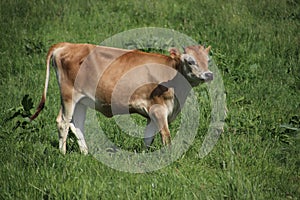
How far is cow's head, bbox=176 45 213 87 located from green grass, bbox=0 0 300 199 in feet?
2.23

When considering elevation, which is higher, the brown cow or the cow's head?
the cow's head

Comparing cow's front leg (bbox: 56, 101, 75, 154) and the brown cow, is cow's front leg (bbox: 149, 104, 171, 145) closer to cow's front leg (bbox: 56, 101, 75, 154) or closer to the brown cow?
the brown cow

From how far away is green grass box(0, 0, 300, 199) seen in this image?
5.46 m

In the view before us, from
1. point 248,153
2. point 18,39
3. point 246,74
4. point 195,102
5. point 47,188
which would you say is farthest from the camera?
point 18,39

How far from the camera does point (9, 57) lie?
35.4ft

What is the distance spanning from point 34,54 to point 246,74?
12.6 feet

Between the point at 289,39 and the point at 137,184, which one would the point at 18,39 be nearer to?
the point at 289,39

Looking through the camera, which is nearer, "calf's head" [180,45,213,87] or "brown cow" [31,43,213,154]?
"calf's head" [180,45,213,87]

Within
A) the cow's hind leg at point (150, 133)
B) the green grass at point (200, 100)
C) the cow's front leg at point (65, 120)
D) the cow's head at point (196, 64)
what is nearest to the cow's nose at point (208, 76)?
the cow's head at point (196, 64)

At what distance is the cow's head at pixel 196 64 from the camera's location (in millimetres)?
6648

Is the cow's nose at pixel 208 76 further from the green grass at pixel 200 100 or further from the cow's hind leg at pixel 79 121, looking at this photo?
the cow's hind leg at pixel 79 121

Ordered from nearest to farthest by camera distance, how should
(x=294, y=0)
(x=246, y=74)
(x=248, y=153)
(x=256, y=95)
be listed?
(x=248, y=153), (x=256, y=95), (x=246, y=74), (x=294, y=0)

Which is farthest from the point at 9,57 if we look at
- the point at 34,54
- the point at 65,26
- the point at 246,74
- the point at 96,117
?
the point at 246,74

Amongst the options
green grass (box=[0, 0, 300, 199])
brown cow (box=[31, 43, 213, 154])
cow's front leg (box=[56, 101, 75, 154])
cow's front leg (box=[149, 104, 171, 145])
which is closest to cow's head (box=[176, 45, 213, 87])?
brown cow (box=[31, 43, 213, 154])
